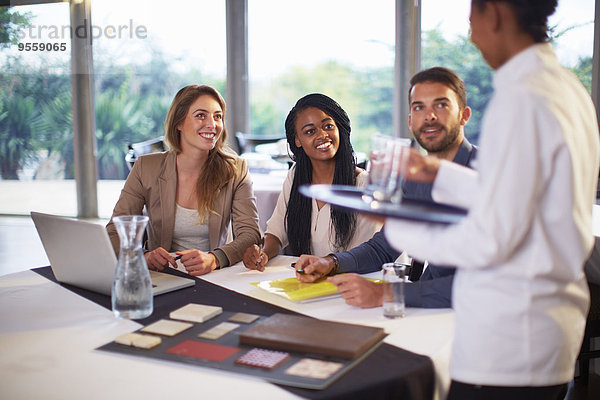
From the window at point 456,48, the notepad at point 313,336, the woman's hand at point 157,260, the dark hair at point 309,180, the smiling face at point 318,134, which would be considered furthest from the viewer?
the window at point 456,48

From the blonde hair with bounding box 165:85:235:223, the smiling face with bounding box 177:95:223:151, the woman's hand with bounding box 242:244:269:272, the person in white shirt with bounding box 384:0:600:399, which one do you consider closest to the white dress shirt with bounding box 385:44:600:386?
the person in white shirt with bounding box 384:0:600:399

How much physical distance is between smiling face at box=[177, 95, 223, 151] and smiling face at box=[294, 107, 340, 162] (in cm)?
41

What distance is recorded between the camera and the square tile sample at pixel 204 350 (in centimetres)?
142

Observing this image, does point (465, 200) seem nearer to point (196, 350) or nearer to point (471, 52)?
point (196, 350)

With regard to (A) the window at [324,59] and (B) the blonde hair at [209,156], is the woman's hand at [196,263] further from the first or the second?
(A) the window at [324,59]

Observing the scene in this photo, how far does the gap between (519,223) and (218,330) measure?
0.80 metres

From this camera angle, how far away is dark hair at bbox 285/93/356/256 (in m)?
2.82

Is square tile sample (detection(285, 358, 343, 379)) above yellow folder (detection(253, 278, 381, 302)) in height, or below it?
below

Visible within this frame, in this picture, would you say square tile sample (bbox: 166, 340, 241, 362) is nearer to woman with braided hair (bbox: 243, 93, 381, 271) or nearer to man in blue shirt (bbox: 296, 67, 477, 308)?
man in blue shirt (bbox: 296, 67, 477, 308)

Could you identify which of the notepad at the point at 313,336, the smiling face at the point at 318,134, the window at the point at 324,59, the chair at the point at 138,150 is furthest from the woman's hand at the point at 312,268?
the window at the point at 324,59

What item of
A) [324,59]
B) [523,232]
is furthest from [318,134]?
[324,59]

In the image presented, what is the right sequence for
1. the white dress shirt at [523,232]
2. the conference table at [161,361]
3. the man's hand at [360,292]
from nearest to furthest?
the white dress shirt at [523,232] → the conference table at [161,361] → the man's hand at [360,292]

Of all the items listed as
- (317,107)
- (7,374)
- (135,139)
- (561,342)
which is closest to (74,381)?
(7,374)

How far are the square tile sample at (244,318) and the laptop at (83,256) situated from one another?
1.28ft
